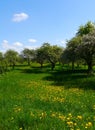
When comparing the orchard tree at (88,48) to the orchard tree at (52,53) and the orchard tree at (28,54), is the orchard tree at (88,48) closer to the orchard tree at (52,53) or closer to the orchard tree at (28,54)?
the orchard tree at (52,53)

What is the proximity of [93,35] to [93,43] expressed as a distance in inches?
197

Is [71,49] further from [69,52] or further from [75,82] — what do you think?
[75,82]

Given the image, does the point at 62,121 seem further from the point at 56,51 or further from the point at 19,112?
the point at 56,51

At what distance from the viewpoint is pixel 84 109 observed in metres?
13.6

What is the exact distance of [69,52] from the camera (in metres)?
70.6

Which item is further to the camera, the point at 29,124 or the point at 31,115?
the point at 31,115

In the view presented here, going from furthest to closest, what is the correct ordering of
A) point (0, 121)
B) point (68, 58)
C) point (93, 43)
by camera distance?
1. point (68, 58)
2. point (93, 43)
3. point (0, 121)

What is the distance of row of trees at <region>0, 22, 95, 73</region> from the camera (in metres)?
57.3

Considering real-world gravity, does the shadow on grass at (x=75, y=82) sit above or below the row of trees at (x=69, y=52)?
below

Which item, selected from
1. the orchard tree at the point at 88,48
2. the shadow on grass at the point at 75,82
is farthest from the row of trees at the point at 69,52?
the shadow on grass at the point at 75,82

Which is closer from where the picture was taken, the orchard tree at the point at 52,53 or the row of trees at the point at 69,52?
the row of trees at the point at 69,52

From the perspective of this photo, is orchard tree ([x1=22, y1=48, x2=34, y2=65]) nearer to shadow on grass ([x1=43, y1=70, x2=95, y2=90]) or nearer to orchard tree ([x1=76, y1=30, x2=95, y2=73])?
orchard tree ([x1=76, y1=30, x2=95, y2=73])

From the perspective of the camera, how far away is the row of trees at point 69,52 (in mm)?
57312

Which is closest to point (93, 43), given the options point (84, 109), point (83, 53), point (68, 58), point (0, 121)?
point (83, 53)
